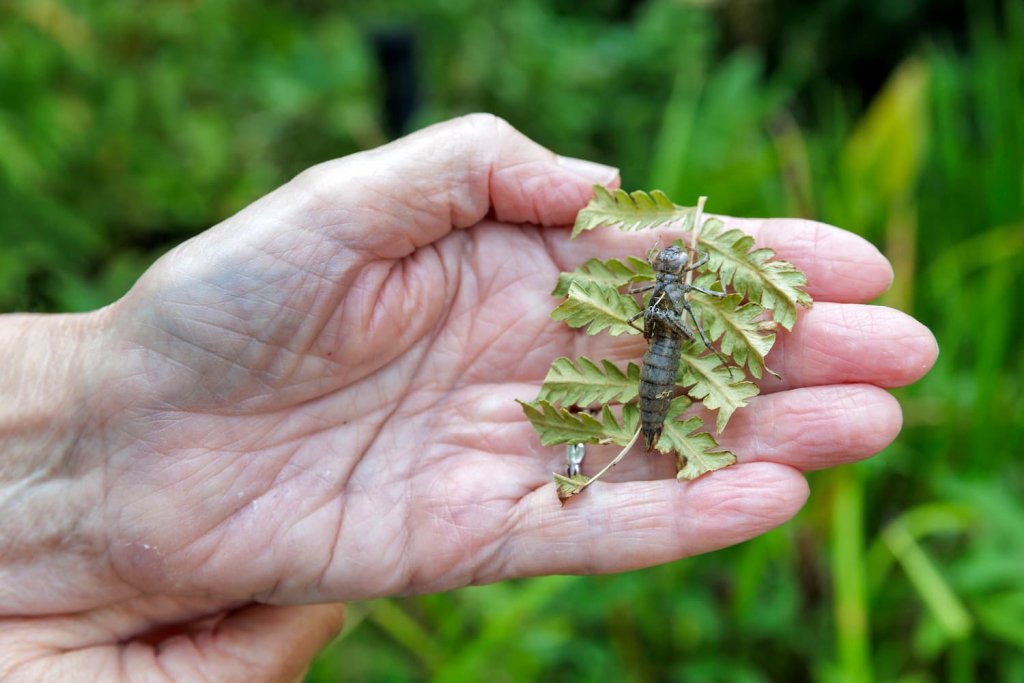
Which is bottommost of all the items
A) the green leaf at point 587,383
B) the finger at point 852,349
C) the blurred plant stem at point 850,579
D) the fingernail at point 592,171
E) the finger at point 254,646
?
the blurred plant stem at point 850,579

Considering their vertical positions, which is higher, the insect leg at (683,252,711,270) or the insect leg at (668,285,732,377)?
the insect leg at (683,252,711,270)

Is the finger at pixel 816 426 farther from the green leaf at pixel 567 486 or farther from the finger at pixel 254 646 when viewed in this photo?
the finger at pixel 254 646

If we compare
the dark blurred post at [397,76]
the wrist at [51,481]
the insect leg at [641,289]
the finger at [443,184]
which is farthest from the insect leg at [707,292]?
the dark blurred post at [397,76]

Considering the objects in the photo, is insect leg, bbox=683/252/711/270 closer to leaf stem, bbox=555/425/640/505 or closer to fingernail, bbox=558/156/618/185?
fingernail, bbox=558/156/618/185

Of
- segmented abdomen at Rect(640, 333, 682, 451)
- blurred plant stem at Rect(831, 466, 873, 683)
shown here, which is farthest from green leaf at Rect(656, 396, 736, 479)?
blurred plant stem at Rect(831, 466, 873, 683)

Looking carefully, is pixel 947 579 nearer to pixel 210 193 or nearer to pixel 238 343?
pixel 238 343
